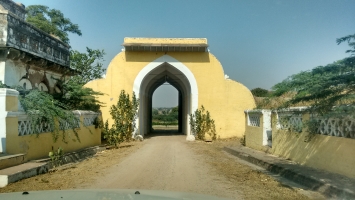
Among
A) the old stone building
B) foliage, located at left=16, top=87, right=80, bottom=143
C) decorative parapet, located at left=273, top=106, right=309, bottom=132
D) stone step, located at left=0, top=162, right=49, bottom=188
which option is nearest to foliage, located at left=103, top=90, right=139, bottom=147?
the old stone building

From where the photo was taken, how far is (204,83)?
19.9 m

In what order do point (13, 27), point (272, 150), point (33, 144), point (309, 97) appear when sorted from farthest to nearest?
point (13, 27) < point (272, 150) < point (33, 144) < point (309, 97)

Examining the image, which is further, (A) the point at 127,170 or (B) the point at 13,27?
(B) the point at 13,27

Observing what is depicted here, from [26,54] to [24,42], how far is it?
1.18 m

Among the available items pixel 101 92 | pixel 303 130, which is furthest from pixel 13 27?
pixel 303 130

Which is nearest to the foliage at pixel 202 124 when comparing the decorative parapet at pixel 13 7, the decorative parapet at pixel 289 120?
the decorative parapet at pixel 289 120

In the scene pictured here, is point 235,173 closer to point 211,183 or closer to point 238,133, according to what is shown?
point 211,183

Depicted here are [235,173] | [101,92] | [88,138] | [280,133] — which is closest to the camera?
[235,173]

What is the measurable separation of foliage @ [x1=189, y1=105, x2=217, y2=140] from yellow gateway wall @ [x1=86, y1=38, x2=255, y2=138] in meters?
0.28

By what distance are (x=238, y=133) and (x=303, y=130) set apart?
35.7ft

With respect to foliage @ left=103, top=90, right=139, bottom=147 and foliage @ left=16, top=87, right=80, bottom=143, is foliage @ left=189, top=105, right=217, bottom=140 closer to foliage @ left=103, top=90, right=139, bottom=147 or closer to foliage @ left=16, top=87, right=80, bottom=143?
foliage @ left=103, top=90, right=139, bottom=147

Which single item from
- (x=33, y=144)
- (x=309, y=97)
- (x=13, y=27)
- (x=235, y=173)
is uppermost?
(x=13, y=27)

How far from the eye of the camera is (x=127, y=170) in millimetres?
8953

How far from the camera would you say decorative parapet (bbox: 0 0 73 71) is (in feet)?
40.9
